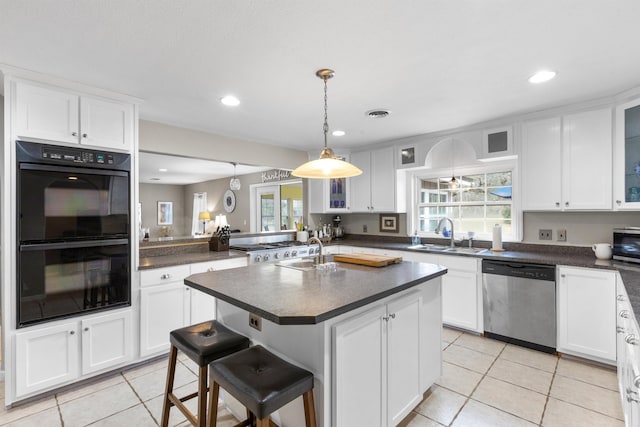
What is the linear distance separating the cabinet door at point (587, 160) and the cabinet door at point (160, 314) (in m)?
3.86

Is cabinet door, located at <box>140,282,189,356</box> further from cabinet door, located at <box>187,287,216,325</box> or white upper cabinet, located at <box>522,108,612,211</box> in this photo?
white upper cabinet, located at <box>522,108,612,211</box>

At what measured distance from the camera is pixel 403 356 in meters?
1.92

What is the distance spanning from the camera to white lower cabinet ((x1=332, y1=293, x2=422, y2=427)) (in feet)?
4.92

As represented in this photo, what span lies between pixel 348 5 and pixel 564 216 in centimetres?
320

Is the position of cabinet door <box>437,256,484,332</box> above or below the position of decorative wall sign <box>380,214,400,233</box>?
below


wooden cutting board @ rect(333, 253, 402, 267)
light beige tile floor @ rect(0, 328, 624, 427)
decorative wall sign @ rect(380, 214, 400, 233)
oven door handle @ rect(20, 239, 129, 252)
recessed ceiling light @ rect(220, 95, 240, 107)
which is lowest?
light beige tile floor @ rect(0, 328, 624, 427)

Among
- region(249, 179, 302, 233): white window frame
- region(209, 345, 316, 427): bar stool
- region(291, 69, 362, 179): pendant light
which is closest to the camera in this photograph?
region(209, 345, 316, 427): bar stool

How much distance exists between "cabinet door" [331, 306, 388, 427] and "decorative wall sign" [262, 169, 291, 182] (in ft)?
13.7

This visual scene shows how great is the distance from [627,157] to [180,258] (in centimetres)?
426

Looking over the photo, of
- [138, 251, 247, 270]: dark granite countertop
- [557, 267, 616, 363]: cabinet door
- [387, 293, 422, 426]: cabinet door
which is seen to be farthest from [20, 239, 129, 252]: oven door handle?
[557, 267, 616, 363]: cabinet door

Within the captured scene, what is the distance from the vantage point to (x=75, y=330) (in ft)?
7.84

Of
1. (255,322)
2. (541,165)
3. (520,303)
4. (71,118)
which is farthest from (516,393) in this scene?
(71,118)

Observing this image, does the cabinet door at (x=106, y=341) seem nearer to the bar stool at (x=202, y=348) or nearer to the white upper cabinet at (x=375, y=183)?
the bar stool at (x=202, y=348)

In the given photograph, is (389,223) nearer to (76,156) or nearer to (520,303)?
(520,303)
